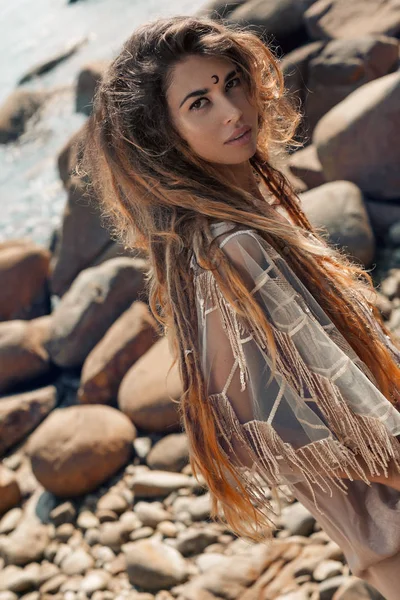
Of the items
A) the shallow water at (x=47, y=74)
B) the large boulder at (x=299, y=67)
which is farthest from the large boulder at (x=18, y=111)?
the large boulder at (x=299, y=67)

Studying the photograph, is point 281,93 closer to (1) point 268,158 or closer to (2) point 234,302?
(1) point 268,158

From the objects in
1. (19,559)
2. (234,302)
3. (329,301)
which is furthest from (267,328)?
(19,559)

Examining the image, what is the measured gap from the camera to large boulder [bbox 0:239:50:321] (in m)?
6.64

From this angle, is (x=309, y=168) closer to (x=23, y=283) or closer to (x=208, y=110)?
(x=23, y=283)

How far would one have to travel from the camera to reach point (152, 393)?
15.2ft

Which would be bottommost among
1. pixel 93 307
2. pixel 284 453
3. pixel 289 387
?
pixel 93 307

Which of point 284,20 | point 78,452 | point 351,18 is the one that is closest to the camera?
point 78,452

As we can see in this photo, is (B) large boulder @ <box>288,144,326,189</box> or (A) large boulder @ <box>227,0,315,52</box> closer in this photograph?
(B) large boulder @ <box>288,144,326,189</box>

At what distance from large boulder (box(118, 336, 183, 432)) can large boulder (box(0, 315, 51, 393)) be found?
1.14m

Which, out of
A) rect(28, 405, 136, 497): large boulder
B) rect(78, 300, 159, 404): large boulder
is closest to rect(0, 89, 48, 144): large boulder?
rect(78, 300, 159, 404): large boulder

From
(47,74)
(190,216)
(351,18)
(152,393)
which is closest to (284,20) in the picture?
(351,18)

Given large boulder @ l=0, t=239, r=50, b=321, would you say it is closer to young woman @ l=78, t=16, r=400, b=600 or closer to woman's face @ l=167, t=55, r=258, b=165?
young woman @ l=78, t=16, r=400, b=600

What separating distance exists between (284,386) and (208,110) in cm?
64

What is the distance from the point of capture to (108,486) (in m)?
4.46
